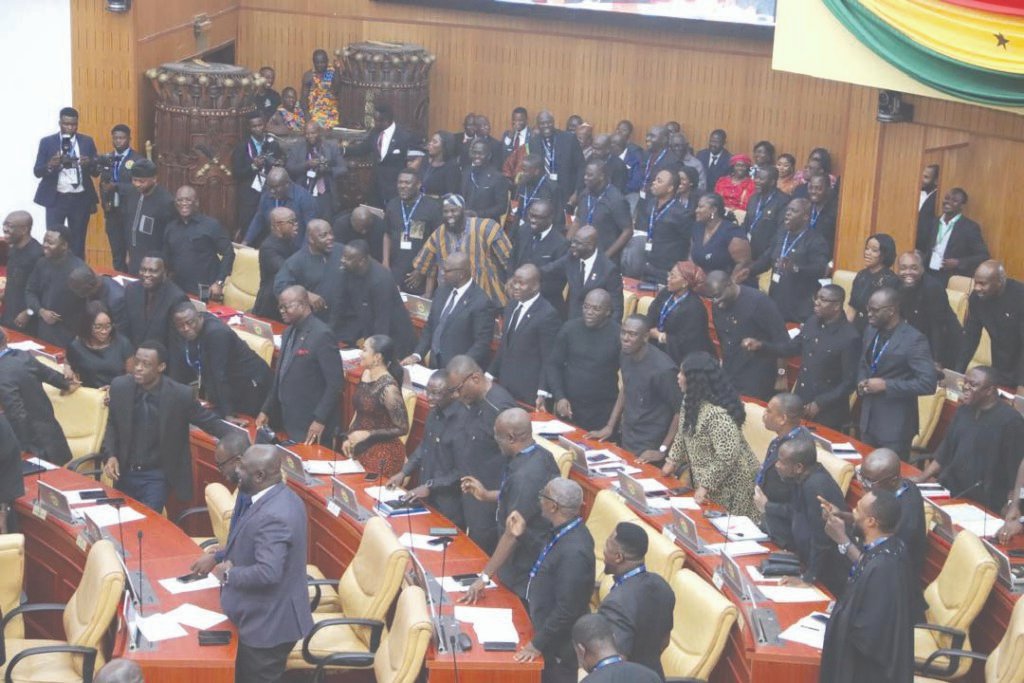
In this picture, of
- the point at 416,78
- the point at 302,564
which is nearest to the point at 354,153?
the point at 416,78

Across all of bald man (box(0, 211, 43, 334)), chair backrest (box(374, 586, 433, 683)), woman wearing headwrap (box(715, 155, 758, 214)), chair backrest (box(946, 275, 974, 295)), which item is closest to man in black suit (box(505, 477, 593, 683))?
chair backrest (box(374, 586, 433, 683))

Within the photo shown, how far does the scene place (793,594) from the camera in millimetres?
8172

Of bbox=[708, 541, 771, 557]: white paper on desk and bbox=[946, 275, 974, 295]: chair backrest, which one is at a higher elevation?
bbox=[946, 275, 974, 295]: chair backrest

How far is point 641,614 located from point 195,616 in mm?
2266

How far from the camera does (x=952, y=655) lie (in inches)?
311

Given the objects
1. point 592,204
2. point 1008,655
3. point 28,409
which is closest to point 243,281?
point 592,204

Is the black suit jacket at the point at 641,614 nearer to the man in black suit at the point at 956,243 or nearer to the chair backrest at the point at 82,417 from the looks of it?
the chair backrest at the point at 82,417

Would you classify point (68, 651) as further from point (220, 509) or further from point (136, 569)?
point (220, 509)

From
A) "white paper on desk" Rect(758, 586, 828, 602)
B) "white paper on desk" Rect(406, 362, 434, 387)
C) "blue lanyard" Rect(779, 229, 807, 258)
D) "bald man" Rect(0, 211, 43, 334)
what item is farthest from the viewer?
"blue lanyard" Rect(779, 229, 807, 258)

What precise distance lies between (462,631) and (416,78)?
38.3 ft

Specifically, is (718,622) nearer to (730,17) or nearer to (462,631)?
(462,631)

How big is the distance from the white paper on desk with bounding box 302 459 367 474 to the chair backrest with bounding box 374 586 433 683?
222 cm

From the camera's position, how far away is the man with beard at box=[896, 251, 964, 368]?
448 inches

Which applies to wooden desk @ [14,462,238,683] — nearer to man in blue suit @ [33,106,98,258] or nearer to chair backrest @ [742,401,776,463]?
chair backrest @ [742,401,776,463]
